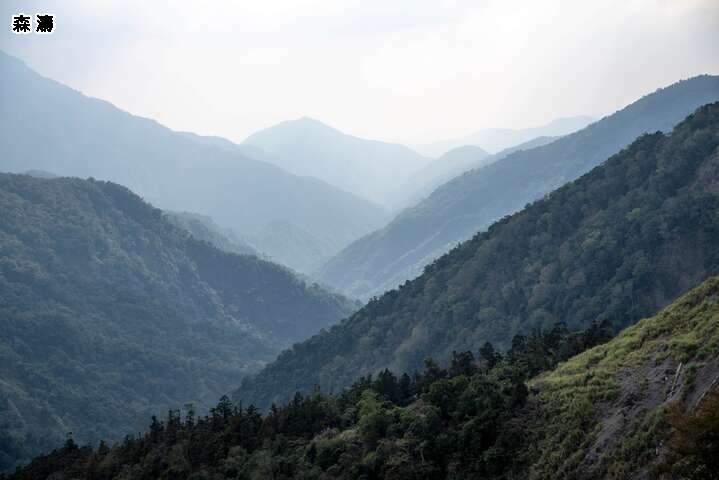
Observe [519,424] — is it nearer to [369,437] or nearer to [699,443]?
[369,437]

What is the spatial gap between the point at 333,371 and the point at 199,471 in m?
89.1

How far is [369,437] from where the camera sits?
4500cm

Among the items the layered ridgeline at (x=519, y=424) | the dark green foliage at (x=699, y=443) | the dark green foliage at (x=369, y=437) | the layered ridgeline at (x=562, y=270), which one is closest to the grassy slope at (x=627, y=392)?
the layered ridgeline at (x=519, y=424)

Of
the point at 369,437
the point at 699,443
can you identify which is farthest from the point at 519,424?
the point at 699,443

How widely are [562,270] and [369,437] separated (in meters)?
82.3

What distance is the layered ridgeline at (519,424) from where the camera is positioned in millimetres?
28953

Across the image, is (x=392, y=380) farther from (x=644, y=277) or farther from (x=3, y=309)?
(x=3, y=309)

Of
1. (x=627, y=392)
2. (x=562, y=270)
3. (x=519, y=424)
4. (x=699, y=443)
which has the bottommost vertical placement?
(x=519, y=424)

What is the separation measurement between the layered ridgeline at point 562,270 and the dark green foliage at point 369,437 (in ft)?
146

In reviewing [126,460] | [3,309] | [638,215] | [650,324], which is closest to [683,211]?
[638,215]

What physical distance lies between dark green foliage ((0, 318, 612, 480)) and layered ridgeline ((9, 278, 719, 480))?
89mm

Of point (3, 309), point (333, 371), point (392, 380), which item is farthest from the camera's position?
point (3, 309)

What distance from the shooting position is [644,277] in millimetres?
102875

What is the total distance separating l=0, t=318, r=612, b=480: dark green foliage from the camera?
38375 mm
